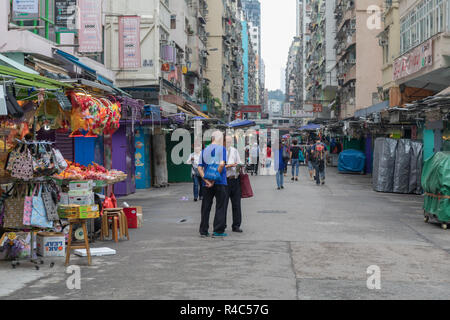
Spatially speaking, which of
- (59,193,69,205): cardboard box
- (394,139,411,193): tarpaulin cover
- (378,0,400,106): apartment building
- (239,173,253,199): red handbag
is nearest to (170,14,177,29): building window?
(378,0,400,106): apartment building

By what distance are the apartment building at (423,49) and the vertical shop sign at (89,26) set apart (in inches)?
421

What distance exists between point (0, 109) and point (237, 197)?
5366mm

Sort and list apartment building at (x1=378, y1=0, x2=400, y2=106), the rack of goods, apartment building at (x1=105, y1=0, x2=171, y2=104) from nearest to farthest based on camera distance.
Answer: the rack of goods, apartment building at (x1=105, y1=0, x2=171, y2=104), apartment building at (x1=378, y1=0, x2=400, y2=106)

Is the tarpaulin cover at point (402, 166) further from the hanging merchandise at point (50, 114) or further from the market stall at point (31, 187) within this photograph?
the market stall at point (31, 187)

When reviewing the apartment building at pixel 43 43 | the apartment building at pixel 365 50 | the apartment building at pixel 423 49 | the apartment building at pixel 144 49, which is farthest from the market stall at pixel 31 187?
the apartment building at pixel 365 50

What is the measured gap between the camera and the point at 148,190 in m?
24.6

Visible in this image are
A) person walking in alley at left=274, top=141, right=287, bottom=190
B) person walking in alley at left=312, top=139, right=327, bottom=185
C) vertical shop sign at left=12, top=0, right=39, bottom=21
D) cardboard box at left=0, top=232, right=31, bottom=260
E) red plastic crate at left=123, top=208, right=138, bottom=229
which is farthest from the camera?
person walking in alley at left=312, top=139, right=327, bottom=185

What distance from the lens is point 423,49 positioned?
21734 millimetres

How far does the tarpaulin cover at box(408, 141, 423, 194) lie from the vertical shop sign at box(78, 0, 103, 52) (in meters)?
11.3

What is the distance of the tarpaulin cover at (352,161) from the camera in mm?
35969

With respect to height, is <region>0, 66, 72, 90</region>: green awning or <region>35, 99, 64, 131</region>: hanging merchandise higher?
<region>0, 66, 72, 90</region>: green awning

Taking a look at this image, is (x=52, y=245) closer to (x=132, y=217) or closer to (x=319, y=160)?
(x=132, y=217)

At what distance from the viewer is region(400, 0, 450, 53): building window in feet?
64.7

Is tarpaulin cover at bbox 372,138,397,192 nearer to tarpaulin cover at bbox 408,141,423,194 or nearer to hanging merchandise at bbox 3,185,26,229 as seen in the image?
tarpaulin cover at bbox 408,141,423,194
